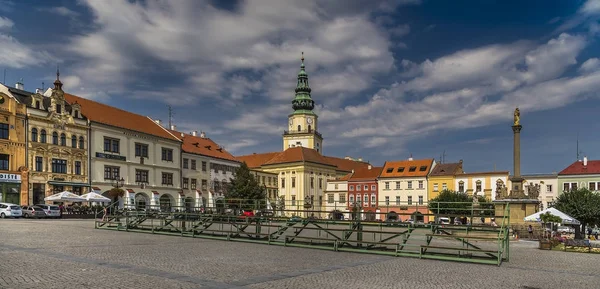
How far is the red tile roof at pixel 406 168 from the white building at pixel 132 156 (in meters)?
34.0

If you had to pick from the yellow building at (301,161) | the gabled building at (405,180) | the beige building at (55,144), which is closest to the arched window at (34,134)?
the beige building at (55,144)

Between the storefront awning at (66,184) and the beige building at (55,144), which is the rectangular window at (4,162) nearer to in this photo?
the beige building at (55,144)

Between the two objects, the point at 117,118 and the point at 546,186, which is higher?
the point at 117,118

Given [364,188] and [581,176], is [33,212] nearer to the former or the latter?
[364,188]

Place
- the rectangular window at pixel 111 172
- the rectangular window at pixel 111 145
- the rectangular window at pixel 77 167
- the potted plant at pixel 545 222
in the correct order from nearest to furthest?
the potted plant at pixel 545 222 < the rectangular window at pixel 77 167 < the rectangular window at pixel 111 172 < the rectangular window at pixel 111 145

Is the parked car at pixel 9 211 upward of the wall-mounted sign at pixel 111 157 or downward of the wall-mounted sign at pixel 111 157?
downward

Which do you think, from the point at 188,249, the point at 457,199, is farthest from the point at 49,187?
the point at 457,199

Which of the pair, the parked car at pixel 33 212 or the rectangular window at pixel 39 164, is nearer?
the parked car at pixel 33 212

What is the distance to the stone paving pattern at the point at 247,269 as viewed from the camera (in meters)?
10.0

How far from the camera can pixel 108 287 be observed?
29.9ft

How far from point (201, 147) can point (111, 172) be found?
17851mm

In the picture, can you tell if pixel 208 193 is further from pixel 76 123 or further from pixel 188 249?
pixel 188 249

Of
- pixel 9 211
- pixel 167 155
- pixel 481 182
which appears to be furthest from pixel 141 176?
pixel 481 182

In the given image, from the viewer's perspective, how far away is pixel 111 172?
48438mm
